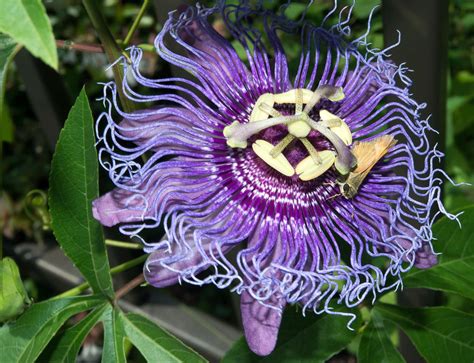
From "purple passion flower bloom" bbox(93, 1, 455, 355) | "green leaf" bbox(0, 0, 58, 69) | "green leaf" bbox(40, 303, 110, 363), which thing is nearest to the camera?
"green leaf" bbox(0, 0, 58, 69)

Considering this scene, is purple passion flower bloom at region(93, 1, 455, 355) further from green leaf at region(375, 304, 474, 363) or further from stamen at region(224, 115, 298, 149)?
green leaf at region(375, 304, 474, 363)

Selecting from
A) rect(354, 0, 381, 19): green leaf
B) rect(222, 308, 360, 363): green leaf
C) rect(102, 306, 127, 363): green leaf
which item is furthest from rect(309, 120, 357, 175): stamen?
rect(354, 0, 381, 19): green leaf

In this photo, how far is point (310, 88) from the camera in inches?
34.5

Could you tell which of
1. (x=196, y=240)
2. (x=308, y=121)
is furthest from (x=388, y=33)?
(x=196, y=240)

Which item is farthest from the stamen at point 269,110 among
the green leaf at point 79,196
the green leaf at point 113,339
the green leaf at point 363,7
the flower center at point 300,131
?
the green leaf at point 363,7

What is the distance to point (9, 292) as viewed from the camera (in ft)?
2.83

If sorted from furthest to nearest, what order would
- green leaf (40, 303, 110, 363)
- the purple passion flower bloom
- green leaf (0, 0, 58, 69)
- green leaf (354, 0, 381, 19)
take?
green leaf (354, 0, 381, 19), green leaf (40, 303, 110, 363), the purple passion flower bloom, green leaf (0, 0, 58, 69)

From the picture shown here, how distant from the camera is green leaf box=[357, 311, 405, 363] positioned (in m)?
0.97

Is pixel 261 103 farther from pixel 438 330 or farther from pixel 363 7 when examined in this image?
pixel 363 7

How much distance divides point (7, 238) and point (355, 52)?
150 centimetres

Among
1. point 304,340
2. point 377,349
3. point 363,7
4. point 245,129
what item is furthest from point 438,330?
point 363,7

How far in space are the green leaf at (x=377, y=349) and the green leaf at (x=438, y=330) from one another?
0.15 ft

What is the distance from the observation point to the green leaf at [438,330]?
0.97 metres

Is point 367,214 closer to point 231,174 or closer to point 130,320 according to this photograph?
point 231,174
